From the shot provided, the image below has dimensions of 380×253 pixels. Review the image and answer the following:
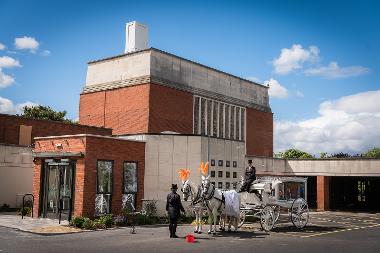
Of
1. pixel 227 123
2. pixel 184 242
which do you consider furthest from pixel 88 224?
pixel 227 123

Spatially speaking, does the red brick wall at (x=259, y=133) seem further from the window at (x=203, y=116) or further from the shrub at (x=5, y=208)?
the shrub at (x=5, y=208)

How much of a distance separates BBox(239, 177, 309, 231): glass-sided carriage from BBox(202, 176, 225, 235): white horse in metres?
1.64

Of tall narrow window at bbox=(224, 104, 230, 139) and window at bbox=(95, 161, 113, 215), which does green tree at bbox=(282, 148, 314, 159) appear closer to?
tall narrow window at bbox=(224, 104, 230, 139)

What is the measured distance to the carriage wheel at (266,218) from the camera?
64.5ft

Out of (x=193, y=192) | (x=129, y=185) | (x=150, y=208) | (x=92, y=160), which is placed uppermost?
(x=92, y=160)

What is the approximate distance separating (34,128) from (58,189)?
47.3 ft

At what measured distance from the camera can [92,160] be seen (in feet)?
68.2

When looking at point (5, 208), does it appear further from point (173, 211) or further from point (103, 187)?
point (173, 211)

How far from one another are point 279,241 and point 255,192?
361 cm

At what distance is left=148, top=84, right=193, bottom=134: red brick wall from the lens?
125 feet

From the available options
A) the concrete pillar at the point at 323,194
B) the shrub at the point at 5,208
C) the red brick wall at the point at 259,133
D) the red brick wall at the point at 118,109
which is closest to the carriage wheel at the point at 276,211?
the shrub at the point at 5,208

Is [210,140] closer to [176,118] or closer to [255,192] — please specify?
[255,192]

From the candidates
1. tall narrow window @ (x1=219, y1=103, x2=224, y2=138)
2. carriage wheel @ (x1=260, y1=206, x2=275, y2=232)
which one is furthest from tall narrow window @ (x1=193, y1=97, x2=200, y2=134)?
carriage wheel @ (x1=260, y1=206, x2=275, y2=232)

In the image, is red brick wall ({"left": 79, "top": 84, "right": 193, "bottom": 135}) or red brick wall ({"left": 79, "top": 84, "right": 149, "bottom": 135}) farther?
red brick wall ({"left": 79, "top": 84, "right": 149, "bottom": 135})
